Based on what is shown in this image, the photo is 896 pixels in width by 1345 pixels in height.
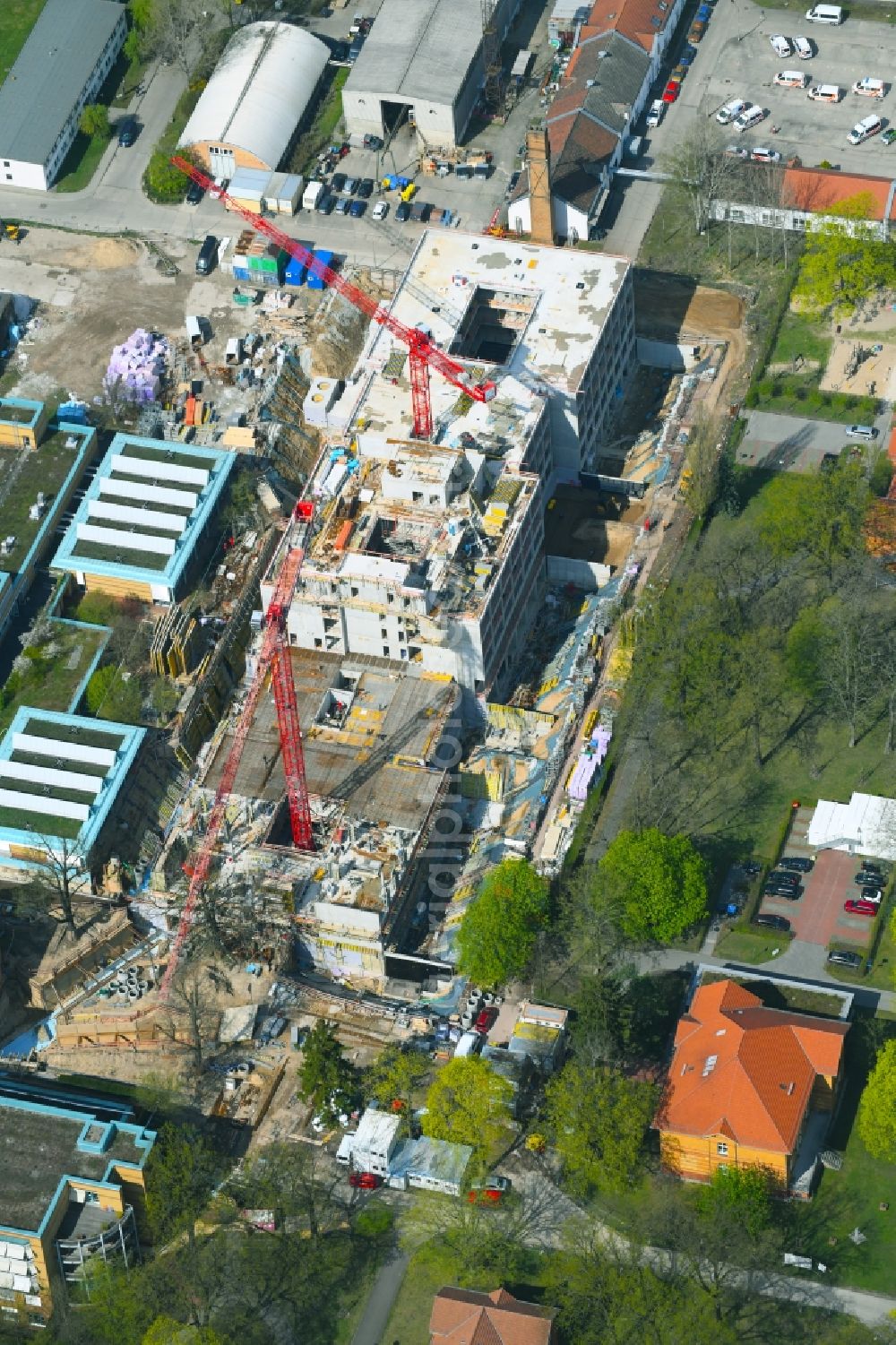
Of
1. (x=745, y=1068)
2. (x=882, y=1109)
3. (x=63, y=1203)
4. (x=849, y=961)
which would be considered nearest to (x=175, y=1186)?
(x=63, y=1203)

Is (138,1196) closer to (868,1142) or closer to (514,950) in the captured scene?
(514,950)

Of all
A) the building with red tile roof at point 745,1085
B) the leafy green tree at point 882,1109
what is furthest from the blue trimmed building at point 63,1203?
the leafy green tree at point 882,1109

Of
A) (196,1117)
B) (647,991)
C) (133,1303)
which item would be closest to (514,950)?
(647,991)

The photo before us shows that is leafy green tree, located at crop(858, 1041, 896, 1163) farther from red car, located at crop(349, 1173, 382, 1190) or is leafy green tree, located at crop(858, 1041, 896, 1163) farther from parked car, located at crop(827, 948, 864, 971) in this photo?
red car, located at crop(349, 1173, 382, 1190)

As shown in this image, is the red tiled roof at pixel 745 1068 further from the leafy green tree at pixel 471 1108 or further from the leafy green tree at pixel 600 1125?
the leafy green tree at pixel 471 1108

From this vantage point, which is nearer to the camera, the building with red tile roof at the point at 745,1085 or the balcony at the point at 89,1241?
the building with red tile roof at the point at 745,1085
